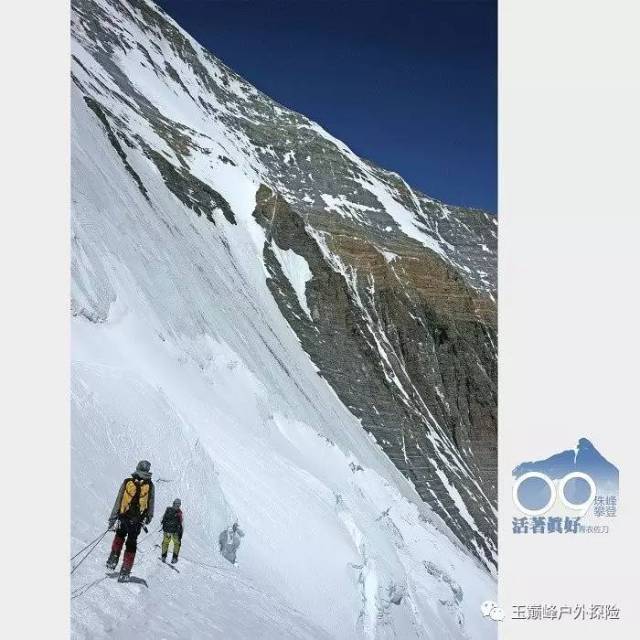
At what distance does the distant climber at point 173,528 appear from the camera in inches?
348

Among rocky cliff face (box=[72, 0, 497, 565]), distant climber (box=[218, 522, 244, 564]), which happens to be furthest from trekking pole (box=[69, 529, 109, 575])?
rocky cliff face (box=[72, 0, 497, 565])

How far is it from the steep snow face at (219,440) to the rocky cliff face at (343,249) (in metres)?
0.39

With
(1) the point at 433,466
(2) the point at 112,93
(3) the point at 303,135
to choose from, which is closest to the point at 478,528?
(1) the point at 433,466

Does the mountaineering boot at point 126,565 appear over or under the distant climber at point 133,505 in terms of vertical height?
under

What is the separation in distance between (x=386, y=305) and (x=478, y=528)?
9.40 metres

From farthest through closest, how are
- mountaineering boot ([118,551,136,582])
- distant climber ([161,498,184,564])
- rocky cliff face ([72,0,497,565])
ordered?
rocky cliff face ([72,0,497,565])
distant climber ([161,498,184,564])
mountaineering boot ([118,551,136,582])
